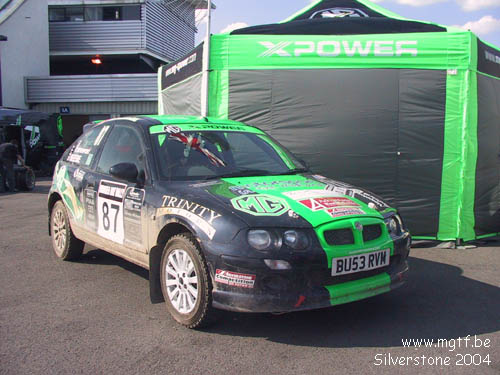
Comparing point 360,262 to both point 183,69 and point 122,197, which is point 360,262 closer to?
point 122,197

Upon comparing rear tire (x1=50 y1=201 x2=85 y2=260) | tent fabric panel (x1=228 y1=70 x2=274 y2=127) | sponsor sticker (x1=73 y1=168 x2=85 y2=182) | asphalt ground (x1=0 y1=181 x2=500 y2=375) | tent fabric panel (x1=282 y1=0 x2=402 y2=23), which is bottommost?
asphalt ground (x1=0 y1=181 x2=500 y2=375)

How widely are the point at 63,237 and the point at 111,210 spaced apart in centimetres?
148

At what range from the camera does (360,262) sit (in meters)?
3.52

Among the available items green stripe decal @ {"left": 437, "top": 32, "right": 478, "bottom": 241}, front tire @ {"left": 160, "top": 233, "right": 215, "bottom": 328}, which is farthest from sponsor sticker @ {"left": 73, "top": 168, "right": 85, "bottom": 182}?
green stripe decal @ {"left": 437, "top": 32, "right": 478, "bottom": 241}

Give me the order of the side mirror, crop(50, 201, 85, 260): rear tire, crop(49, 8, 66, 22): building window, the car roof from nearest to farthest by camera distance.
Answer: the side mirror < the car roof < crop(50, 201, 85, 260): rear tire < crop(49, 8, 66, 22): building window

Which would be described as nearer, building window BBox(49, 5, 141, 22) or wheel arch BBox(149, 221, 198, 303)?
wheel arch BBox(149, 221, 198, 303)

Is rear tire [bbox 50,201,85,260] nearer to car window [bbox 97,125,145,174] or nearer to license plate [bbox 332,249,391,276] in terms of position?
car window [bbox 97,125,145,174]

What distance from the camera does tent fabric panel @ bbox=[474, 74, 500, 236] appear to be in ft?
23.2

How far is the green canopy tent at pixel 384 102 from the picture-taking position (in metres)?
6.86

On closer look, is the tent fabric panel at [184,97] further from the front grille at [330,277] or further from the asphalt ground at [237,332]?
the front grille at [330,277]

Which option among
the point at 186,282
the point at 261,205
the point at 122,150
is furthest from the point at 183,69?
the point at 186,282

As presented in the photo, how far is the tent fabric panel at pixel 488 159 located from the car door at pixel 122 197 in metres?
5.06

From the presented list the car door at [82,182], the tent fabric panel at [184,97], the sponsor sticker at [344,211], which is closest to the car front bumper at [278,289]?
the sponsor sticker at [344,211]

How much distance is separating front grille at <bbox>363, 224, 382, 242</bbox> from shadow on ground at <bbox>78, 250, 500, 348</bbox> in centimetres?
70
